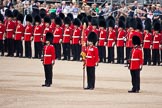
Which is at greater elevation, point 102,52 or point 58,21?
point 58,21

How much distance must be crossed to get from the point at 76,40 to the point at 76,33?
278mm

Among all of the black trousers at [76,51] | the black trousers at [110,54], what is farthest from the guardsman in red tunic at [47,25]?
the black trousers at [110,54]

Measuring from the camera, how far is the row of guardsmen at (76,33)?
26078 mm

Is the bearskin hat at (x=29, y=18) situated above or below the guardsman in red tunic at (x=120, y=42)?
above

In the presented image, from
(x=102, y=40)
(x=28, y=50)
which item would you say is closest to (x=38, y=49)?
(x=28, y=50)

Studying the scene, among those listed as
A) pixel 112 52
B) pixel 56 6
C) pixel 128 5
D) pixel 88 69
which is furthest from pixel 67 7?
pixel 88 69

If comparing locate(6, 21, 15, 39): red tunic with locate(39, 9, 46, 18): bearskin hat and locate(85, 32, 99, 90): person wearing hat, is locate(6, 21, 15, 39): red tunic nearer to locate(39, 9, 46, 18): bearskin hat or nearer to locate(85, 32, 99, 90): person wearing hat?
locate(39, 9, 46, 18): bearskin hat

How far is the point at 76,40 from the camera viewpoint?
27.0 m

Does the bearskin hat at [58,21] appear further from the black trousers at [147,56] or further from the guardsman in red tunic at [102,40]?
the black trousers at [147,56]

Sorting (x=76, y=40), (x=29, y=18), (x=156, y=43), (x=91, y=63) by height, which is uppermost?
(x=29, y=18)

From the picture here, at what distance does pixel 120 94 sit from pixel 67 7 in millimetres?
12535

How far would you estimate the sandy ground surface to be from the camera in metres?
16.8

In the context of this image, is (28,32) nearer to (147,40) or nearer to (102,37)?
(102,37)

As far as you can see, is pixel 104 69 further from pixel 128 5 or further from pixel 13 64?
pixel 128 5
